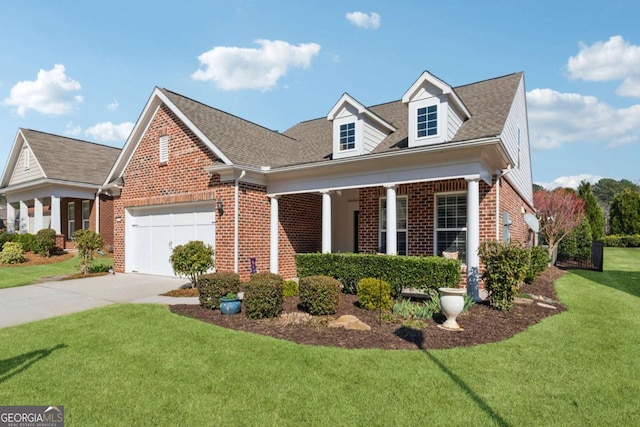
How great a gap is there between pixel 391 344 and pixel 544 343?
2.57 m

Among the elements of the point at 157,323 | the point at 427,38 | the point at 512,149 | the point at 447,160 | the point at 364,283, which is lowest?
the point at 157,323

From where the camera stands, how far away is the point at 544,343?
19.4 feet

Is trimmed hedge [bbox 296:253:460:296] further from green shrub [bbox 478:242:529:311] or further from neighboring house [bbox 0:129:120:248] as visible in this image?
neighboring house [bbox 0:129:120:248]

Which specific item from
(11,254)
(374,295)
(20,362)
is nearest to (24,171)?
(11,254)

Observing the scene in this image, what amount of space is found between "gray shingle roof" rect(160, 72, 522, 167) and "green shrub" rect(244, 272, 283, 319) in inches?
198

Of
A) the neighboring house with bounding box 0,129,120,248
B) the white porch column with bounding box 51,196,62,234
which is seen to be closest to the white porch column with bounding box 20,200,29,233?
the neighboring house with bounding box 0,129,120,248

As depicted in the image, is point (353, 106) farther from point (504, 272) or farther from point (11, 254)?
point (11, 254)

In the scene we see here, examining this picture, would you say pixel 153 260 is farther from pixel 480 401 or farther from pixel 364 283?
pixel 480 401

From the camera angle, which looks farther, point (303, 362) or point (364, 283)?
point (364, 283)

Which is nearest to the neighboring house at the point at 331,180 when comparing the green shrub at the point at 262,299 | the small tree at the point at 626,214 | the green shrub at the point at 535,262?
the green shrub at the point at 535,262

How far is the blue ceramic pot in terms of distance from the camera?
25.5 ft

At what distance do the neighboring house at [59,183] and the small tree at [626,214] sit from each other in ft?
138

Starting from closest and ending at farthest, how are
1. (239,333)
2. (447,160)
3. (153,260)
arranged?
(239,333), (447,160), (153,260)

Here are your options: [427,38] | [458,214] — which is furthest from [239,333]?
[427,38]
